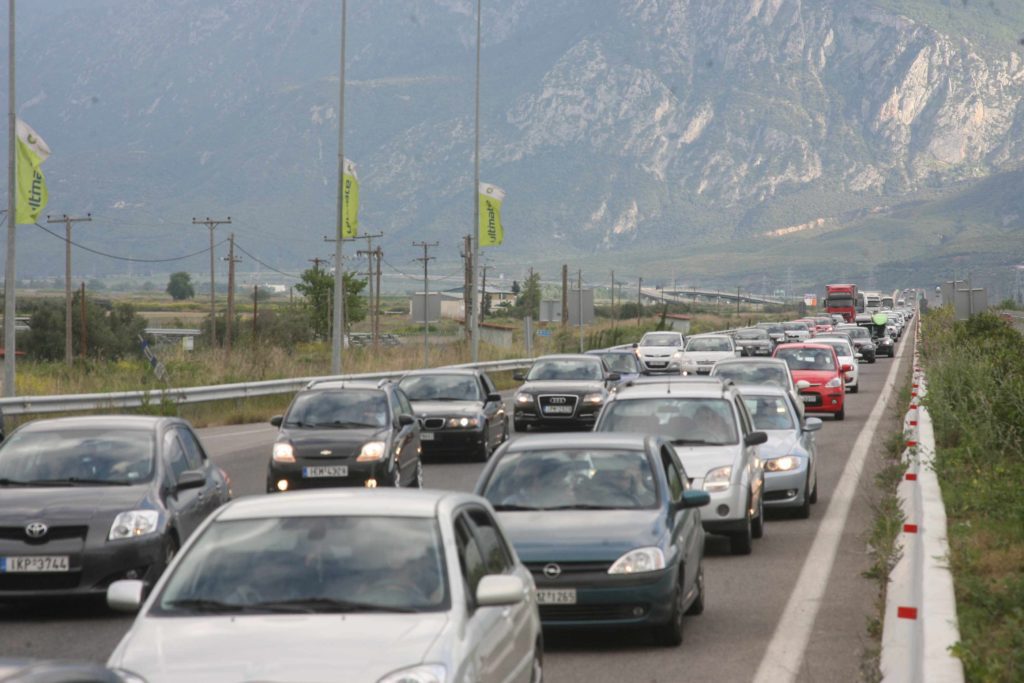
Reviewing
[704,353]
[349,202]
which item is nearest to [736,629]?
[349,202]

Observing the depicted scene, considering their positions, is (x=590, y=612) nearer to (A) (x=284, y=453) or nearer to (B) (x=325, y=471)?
(B) (x=325, y=471)

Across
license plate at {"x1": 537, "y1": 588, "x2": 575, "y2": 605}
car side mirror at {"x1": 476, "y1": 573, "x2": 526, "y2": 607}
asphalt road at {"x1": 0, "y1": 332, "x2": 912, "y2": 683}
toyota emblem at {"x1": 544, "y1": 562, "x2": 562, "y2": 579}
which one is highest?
car side mirror at {"x1": 476, "y1": 573, "x2": 526, "y2": 607}

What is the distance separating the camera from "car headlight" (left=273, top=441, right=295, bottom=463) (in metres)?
18.9

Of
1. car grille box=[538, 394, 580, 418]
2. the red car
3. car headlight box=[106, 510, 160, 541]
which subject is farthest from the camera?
the red car

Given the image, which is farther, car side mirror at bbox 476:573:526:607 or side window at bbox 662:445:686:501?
side window at bbox 662:445:686:501

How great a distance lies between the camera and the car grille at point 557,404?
31.2 m

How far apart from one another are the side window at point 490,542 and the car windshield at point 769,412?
10.8 meters

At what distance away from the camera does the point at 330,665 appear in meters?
6.00

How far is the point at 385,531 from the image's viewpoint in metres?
7.15

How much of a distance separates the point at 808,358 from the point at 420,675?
3014cm

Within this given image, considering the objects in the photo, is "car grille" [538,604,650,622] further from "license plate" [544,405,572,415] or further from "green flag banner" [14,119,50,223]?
"green flag banner" [14,119,50,223]

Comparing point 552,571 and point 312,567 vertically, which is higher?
point 312,567

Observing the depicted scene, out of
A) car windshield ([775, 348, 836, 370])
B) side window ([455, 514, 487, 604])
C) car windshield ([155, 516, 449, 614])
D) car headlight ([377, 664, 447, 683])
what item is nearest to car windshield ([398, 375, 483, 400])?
car windshield ([775, 348, 836, 370])

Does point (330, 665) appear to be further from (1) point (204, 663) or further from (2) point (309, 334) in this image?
(2) point (309, 334)
